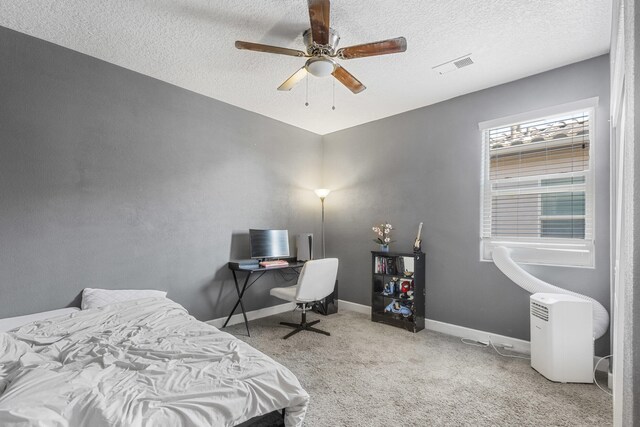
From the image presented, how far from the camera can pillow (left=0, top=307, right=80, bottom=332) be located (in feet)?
7.13

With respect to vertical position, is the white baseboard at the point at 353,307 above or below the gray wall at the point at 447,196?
below

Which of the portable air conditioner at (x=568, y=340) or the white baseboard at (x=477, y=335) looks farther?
the white baseboard at (x=477, y=335)

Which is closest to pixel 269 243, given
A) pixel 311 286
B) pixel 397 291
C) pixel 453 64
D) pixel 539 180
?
pixel 311 286

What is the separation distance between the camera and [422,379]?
246 cm

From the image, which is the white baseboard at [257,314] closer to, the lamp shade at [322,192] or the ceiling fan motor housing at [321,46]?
the lamp shade at [322,192]

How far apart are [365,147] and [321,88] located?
1362 mm

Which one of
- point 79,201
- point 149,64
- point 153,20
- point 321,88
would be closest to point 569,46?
point 321,88

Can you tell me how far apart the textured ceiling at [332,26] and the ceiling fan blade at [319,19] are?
26cm

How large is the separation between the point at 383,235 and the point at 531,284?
176 cm

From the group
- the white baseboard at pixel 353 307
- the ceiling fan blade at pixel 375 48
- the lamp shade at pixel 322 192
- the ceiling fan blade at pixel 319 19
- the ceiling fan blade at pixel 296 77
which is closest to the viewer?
the ceiling fan blade at pixel 319 19

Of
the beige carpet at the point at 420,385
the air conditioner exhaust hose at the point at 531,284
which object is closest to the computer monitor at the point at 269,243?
the beige carpet at the point at 420,385

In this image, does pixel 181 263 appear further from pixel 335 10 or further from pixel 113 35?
pixel 335 10

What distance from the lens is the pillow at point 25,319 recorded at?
217cm

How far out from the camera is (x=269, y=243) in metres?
3.99
